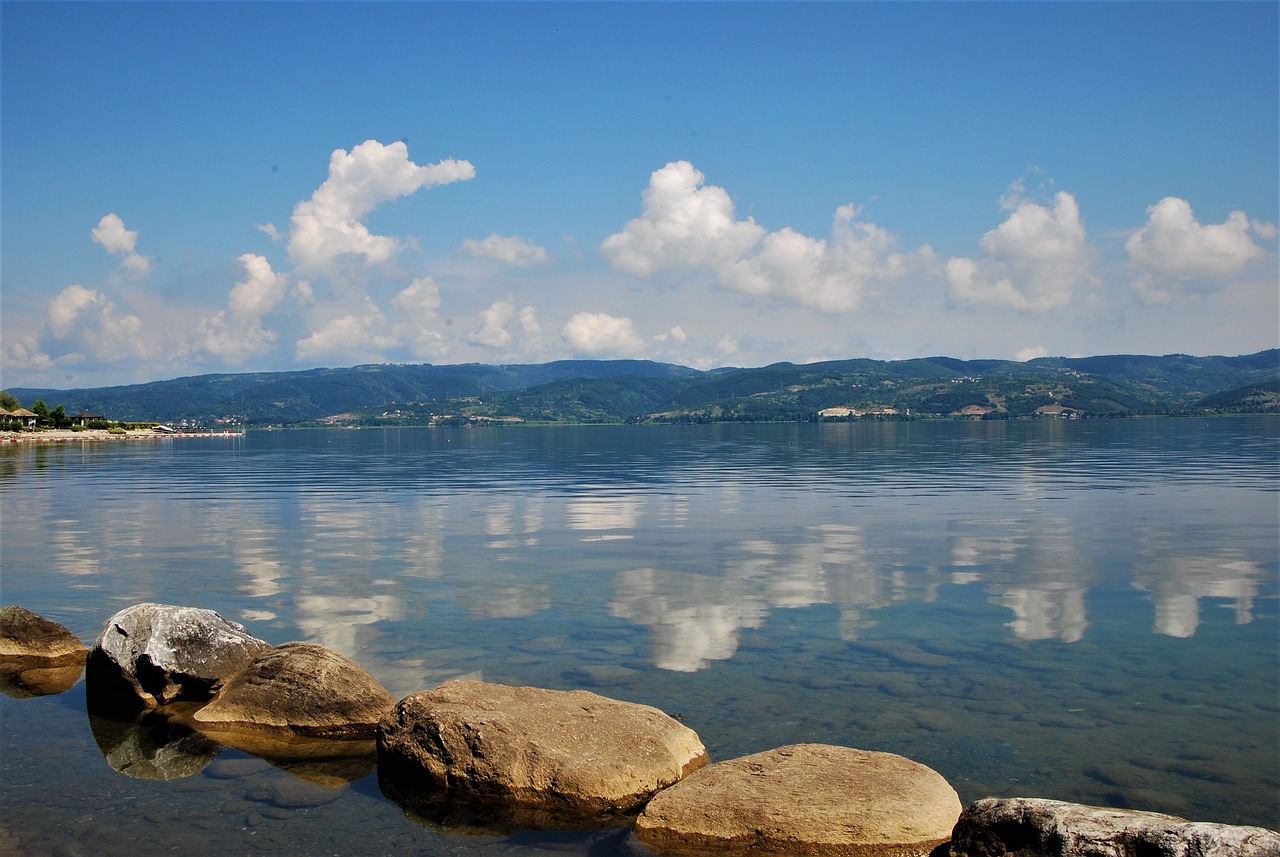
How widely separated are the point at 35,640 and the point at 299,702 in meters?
9.55

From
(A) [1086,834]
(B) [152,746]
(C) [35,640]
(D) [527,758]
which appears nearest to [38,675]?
(C) [35,640]

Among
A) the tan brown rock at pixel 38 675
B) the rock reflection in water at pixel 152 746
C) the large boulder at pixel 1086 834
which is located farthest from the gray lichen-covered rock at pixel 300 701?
the large boulder at pixel 1086 834

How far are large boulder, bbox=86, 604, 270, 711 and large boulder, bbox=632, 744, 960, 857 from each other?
11.0m

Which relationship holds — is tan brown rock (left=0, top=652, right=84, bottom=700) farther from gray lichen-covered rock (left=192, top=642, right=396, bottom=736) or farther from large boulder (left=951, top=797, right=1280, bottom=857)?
large boulder (left=951, top=797, right=1280, bottom=857)

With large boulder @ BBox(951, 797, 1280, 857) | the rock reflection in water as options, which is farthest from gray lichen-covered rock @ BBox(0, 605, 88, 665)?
large boulder @ BBox(951, 797, 1280, 857)

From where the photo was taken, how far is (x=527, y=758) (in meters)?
14.5

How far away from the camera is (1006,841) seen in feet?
37.4

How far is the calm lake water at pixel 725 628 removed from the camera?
1463 centimetres

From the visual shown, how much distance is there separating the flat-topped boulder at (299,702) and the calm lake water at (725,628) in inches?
40.2

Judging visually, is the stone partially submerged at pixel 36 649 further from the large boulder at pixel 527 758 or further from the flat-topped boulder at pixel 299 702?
the large boulder at pixel 527 758

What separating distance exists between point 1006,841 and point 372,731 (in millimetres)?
11139

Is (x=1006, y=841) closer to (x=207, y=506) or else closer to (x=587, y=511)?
(x=587, y=511)

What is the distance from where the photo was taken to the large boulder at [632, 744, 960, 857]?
493 inches

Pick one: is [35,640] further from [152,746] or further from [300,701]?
[300,701]
